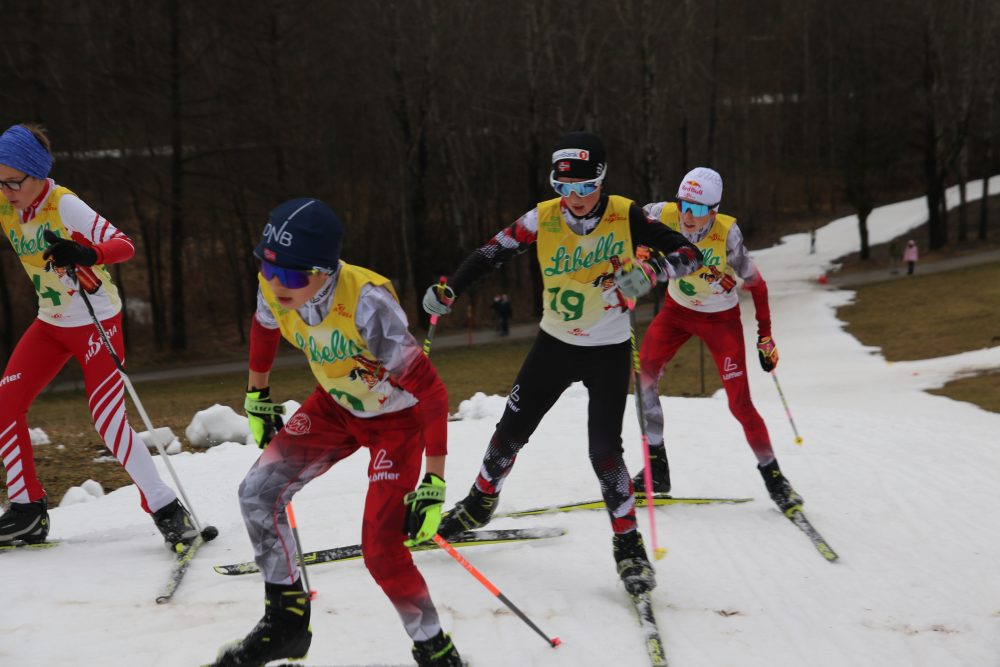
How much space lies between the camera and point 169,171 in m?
25.6

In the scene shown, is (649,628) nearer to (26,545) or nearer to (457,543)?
(457,543)

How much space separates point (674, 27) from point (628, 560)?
90.7 ft

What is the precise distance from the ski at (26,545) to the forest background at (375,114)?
17835mm

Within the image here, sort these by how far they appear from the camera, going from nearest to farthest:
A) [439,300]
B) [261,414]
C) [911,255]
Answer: [261,414]
[439,300]
[911,255]

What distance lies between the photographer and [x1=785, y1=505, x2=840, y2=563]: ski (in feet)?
18.1

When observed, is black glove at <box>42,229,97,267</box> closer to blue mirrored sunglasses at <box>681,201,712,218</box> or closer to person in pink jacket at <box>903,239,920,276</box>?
blue mirrored sunglasses at <box>681,201,712,218</box>

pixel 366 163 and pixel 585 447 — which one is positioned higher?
pixel 366 163

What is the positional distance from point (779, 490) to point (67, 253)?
16.2 ft

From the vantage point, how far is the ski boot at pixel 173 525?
534 centimetres

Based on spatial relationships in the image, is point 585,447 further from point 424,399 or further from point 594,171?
point 424,399

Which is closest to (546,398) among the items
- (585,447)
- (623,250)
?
(623,250)

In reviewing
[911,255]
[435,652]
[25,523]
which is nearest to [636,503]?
[435,652]

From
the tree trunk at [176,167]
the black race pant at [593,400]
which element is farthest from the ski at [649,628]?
the tree trunk at [176,167]

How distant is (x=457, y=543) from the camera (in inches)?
218
